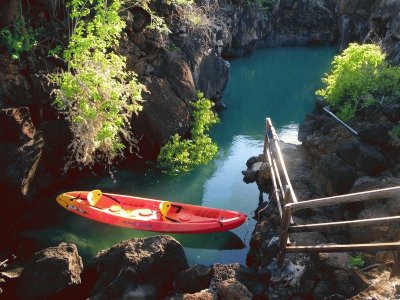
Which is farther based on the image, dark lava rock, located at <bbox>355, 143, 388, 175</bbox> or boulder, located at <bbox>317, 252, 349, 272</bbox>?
dark lava rock, located at <bbox>355, 143, 388, 175</bbox>

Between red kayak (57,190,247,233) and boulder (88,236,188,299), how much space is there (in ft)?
5.46

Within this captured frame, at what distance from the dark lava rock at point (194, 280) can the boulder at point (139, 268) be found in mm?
360

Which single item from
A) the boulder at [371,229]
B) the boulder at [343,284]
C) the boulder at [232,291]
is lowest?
the boulder at [232,291]

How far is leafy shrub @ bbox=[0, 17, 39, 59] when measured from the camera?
1032 centimetres

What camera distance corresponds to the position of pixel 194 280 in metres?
8.45

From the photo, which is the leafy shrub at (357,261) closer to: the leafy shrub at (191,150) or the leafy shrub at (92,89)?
the leafy shrub at (92,89)

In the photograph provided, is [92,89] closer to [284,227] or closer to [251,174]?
[284,227]

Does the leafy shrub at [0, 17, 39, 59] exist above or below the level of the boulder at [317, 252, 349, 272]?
above

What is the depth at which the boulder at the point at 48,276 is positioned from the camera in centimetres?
856

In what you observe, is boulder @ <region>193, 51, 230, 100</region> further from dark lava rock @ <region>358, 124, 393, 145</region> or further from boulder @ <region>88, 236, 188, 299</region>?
boulder @ <region>88, 236, 188, 299</region>

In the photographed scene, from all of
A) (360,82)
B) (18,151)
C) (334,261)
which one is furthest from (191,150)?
(334,261)

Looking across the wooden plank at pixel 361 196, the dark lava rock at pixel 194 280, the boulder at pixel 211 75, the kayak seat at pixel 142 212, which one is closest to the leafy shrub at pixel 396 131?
the wooden plank at pixel 361 196

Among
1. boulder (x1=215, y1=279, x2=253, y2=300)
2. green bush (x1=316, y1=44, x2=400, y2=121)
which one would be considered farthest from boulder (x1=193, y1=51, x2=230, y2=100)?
boulder (x1=215, y1=279, x2=253, y2=300)

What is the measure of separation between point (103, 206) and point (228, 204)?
14.4 ft
